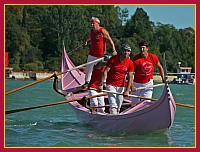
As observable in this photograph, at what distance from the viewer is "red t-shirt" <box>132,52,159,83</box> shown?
809cm

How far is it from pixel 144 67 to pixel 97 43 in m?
Result: 1.05

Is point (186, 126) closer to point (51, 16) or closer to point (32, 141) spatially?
point (32, 141)

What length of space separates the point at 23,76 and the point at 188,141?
32.9 meters

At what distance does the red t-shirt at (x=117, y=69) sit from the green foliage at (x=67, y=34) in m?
29.9

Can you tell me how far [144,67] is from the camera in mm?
8102

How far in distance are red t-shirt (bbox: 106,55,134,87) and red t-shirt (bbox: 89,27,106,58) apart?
80 centimetres

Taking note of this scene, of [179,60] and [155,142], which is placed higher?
[179,60]

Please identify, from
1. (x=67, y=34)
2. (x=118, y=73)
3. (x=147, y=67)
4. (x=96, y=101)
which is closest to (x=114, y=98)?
(x=118, y=73)

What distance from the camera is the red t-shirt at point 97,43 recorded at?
8492mm

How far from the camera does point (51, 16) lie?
42281mm

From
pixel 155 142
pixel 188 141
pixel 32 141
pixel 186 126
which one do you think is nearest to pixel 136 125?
pixel 155 142

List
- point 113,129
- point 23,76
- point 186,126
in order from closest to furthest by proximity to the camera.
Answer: point 113,129, point 186,126, point 23,76

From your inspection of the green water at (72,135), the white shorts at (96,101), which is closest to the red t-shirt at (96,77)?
the white shorts at (96,101)

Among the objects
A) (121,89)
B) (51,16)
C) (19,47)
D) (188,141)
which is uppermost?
(51,16)
